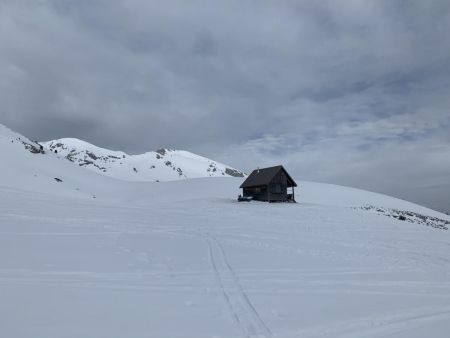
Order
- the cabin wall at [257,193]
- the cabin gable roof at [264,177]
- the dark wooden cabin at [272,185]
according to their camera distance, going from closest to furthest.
Result: the dark wooden cabin at [272,185] < the cabin gable roof at [264,177] < the cabin wall at [257,193]

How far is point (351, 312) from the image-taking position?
8180 mm

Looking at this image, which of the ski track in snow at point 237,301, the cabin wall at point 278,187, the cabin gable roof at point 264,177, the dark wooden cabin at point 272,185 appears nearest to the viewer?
the ski track in snow at point 237,301

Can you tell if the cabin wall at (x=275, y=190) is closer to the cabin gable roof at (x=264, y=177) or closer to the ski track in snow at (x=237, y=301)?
the cabin gable roof at (x=264, y=177)

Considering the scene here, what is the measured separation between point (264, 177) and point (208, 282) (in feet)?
152

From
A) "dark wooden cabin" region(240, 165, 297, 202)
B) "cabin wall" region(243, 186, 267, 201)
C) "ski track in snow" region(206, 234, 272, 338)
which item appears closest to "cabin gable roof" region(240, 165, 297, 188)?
"dark wooden cabin" region(240, 165, 297, 202)

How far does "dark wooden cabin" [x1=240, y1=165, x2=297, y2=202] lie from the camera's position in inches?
2116

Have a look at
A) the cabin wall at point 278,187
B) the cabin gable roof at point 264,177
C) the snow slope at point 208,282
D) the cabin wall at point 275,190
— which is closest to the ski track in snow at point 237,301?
the snow slope at point 208,282

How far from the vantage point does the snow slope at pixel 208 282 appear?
6.94m

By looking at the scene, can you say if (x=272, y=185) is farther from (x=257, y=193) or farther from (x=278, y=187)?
(x=257, y=193)

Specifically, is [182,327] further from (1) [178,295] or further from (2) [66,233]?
(2) [66,233]

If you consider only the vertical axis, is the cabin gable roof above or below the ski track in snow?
above

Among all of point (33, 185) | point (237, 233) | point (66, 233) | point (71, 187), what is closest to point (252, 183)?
point (71, 187)

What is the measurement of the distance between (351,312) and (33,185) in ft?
163

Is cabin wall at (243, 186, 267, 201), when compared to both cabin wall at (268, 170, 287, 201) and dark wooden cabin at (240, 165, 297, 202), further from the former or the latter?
cabin wall at (268, 170, 287, 201)
